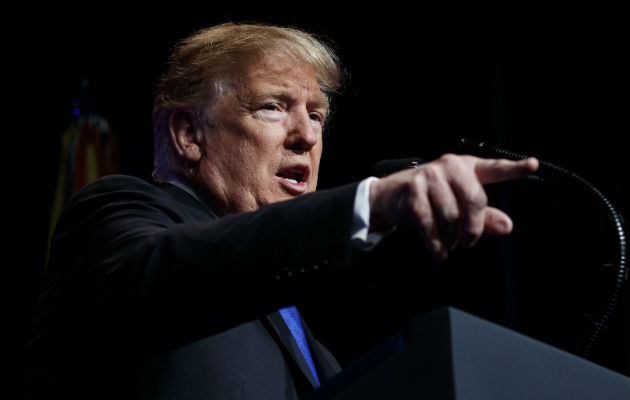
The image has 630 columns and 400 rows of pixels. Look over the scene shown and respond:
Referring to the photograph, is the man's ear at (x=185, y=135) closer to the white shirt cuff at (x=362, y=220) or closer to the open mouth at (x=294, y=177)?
the open mouth at (x=294, y=177)

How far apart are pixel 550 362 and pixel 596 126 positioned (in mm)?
2319

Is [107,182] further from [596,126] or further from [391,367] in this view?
[596,126]

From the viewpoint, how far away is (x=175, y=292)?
2.52ft

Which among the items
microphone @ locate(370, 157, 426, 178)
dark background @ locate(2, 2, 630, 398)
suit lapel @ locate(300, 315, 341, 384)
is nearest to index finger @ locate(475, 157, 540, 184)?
microphone @ locate(370, 157, 426, 178)

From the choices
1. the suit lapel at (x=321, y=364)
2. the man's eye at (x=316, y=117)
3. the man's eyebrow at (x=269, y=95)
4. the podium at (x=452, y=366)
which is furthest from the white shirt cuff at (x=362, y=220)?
the man's eye at (x=316, y=117)

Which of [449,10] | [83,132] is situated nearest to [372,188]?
[449,10]

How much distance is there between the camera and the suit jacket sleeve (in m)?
0.75

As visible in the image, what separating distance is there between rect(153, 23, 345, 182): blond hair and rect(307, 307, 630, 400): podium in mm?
1109

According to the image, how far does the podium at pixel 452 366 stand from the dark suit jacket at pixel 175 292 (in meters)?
0.10

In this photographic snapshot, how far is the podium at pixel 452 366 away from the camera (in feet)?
2.23

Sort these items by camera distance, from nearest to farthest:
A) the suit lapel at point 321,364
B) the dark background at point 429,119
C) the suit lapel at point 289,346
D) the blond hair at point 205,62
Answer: the suit lapel at point 289,346 → the suit lapel at point 321,364 → the blond hair at point 205,62 → the dark background at point 429,119

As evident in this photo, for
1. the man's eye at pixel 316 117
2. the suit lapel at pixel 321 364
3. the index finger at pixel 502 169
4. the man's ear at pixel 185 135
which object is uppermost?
the index finger at pixel 502 169

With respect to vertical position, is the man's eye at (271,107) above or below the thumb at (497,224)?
below

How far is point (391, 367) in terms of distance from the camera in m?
0.71
